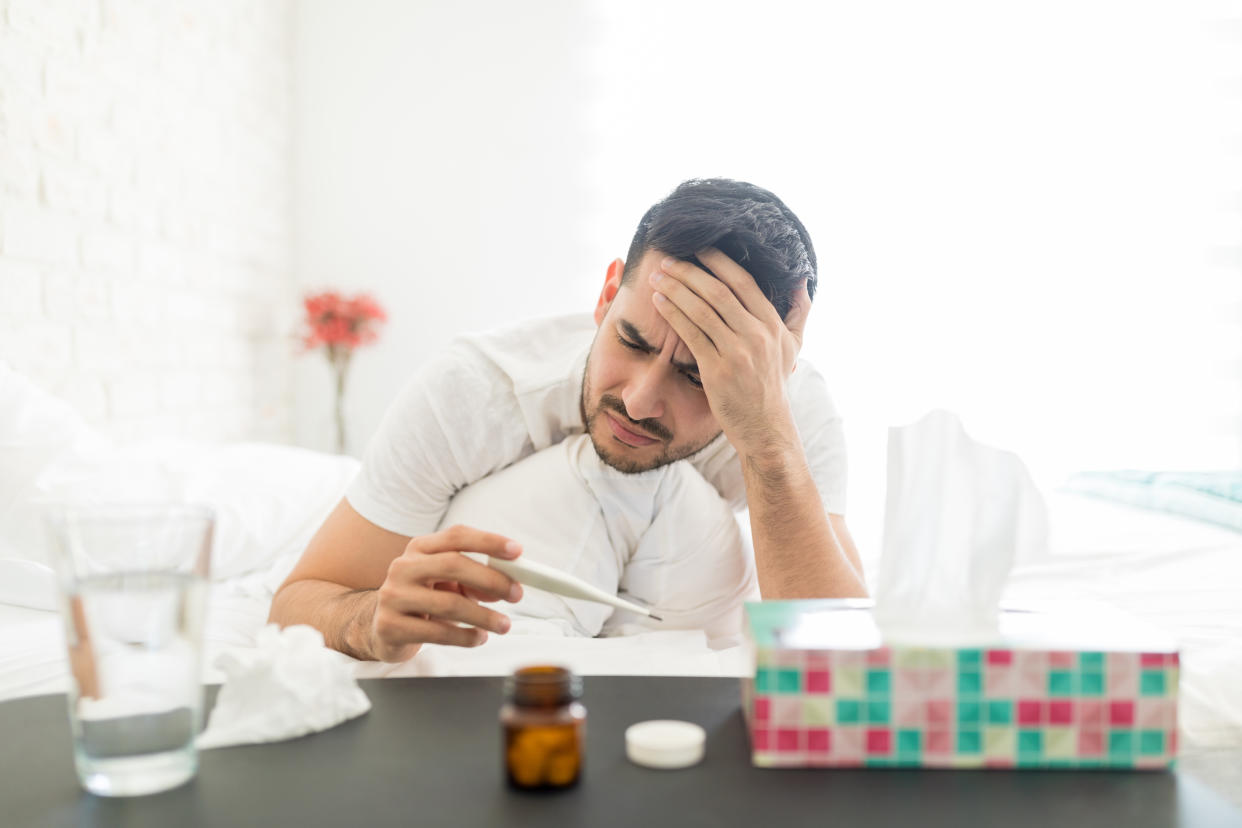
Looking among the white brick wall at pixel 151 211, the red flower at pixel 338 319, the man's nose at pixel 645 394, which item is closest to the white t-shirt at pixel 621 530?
the man's nose at pixel 645 394

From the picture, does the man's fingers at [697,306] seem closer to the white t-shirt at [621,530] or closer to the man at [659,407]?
the man at [659,407]

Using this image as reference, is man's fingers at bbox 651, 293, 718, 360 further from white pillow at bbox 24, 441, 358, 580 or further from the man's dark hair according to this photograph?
white pillow at bbox 24, 441, 358, 580

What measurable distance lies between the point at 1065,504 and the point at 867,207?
4.93 ft

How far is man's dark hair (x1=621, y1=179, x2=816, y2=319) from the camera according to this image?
1.26 metres

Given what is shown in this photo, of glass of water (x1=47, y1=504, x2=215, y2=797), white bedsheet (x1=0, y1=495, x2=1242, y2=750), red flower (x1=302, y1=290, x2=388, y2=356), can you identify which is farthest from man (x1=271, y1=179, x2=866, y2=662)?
red flower (x1=302, y1=290, x2=388, y2=356)

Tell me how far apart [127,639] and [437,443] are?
82 centimetres

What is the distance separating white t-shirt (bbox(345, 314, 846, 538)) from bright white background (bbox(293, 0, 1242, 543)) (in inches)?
73.5

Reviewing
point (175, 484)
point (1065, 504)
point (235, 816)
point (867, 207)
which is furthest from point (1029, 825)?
point (867, 207)

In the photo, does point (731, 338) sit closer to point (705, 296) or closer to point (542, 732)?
point (705, 296)

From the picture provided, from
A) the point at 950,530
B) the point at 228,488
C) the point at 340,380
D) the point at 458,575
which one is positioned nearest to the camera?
the point at 950,530

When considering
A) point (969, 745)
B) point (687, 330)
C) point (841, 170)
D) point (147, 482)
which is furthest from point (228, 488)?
point (841, 170)

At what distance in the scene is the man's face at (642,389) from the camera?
1.26 meters

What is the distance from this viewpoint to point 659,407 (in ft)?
4.18

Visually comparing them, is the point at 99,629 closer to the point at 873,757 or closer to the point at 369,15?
the point at 873,757
